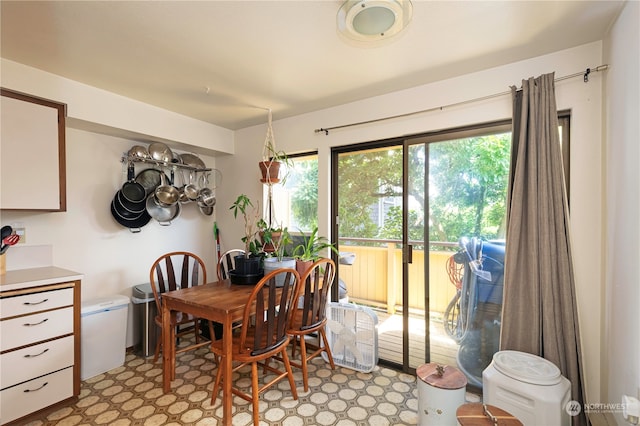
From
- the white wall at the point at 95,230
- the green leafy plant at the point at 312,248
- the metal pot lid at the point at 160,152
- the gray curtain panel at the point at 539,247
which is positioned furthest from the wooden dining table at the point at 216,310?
the gray curtain panel at the point at 539,247

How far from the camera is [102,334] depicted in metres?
2.49

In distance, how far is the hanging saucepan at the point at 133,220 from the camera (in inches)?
112

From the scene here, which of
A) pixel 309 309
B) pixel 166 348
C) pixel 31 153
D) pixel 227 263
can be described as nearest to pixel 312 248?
pixel 309 309

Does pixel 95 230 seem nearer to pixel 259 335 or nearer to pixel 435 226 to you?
pixel 259 335

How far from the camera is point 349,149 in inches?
112

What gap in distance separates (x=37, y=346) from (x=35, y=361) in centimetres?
9

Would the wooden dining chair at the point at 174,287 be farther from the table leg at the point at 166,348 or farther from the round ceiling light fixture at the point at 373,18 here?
the round ceiling light fixture at the point at 373,18

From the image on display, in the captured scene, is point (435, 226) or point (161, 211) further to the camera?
point (161, 211)

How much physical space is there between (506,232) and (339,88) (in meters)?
1.65

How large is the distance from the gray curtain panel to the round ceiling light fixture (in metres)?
1.10

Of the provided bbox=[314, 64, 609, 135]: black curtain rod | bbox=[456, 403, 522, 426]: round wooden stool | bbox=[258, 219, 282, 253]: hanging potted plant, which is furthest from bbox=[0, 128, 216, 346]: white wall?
bbox=[456, 403, 522, 426]: round wooden stool

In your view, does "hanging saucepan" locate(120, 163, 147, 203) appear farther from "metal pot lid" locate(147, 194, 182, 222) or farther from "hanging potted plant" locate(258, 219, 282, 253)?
"hanging potted plant" locate(258, 219, 282, 253)

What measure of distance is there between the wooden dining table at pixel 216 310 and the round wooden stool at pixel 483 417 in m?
1.27

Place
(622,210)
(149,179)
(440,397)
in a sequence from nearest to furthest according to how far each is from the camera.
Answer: (622,210) < (440,397) < (149,179)
